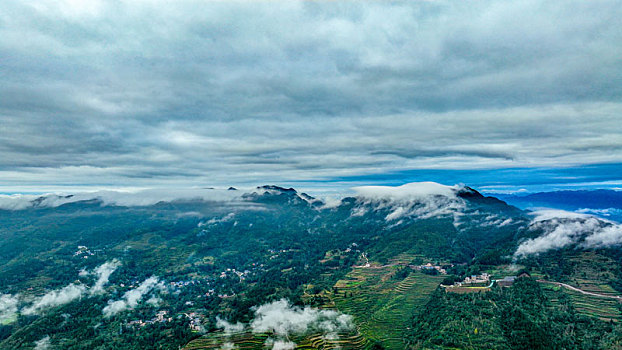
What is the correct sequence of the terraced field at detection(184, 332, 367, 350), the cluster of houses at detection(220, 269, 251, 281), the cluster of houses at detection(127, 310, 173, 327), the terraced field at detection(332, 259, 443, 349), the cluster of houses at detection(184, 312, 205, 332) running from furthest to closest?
the cluster of houses at detection(220, 269, 251, 281) < the cluster of houses at detection(127, 310, 173, 327) < the cluster of houses at detection(184, 312, 205, 332) < the terraced field at detection(332, 259, 443, 349) < the terraced field at detection(184, 332, 367, 350)

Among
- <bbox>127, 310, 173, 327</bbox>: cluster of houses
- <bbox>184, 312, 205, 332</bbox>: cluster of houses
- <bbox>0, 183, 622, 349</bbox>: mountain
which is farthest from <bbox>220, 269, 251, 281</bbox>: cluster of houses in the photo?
<bbox>184, 312, 205, 332</bbox>: cluster of houses

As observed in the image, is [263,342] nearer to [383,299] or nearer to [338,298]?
[338,298]

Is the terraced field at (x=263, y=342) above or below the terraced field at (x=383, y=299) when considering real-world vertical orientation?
below

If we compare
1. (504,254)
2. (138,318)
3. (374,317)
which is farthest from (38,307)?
(504,254)

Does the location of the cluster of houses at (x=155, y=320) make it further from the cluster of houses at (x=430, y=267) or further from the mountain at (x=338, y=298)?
the cluster of houses at (x=430, y=267)

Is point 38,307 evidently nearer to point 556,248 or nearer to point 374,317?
point 374,317

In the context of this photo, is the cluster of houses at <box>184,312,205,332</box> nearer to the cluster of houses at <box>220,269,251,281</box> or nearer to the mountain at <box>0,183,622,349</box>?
the mountain at <box>0,183,622,349</box>

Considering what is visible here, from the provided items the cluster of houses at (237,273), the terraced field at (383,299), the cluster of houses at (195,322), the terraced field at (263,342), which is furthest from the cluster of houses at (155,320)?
the terraced field at (383,299)

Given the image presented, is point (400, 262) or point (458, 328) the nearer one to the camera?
point (458, 328)
